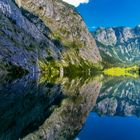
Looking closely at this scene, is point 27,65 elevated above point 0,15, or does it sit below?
below

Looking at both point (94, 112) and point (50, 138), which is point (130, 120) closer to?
point (94, 112)

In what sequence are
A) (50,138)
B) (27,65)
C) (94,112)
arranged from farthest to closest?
Answer: (27,65)
(94,112)
(50,138)

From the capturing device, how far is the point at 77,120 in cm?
4375

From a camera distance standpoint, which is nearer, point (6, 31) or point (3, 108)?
point (3, 108)

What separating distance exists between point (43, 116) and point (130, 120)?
13.3 meters

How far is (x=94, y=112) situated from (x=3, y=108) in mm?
16990

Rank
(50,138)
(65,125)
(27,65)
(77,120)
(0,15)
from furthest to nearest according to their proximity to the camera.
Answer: (0,15) < (27,65) < (77,120) < (65,125) < (50,138)

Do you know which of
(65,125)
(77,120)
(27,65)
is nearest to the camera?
(65,125)

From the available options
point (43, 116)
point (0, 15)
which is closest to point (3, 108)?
point (43, 116)

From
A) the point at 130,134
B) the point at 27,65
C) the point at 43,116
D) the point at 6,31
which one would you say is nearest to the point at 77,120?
the point at 43,116

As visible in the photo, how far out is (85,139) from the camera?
3247 cm

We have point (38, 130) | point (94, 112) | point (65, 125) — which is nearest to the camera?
point (38, 130)

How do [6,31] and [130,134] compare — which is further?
[6,31]

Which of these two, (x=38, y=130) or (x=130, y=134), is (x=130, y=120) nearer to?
(x=130, y=134)
